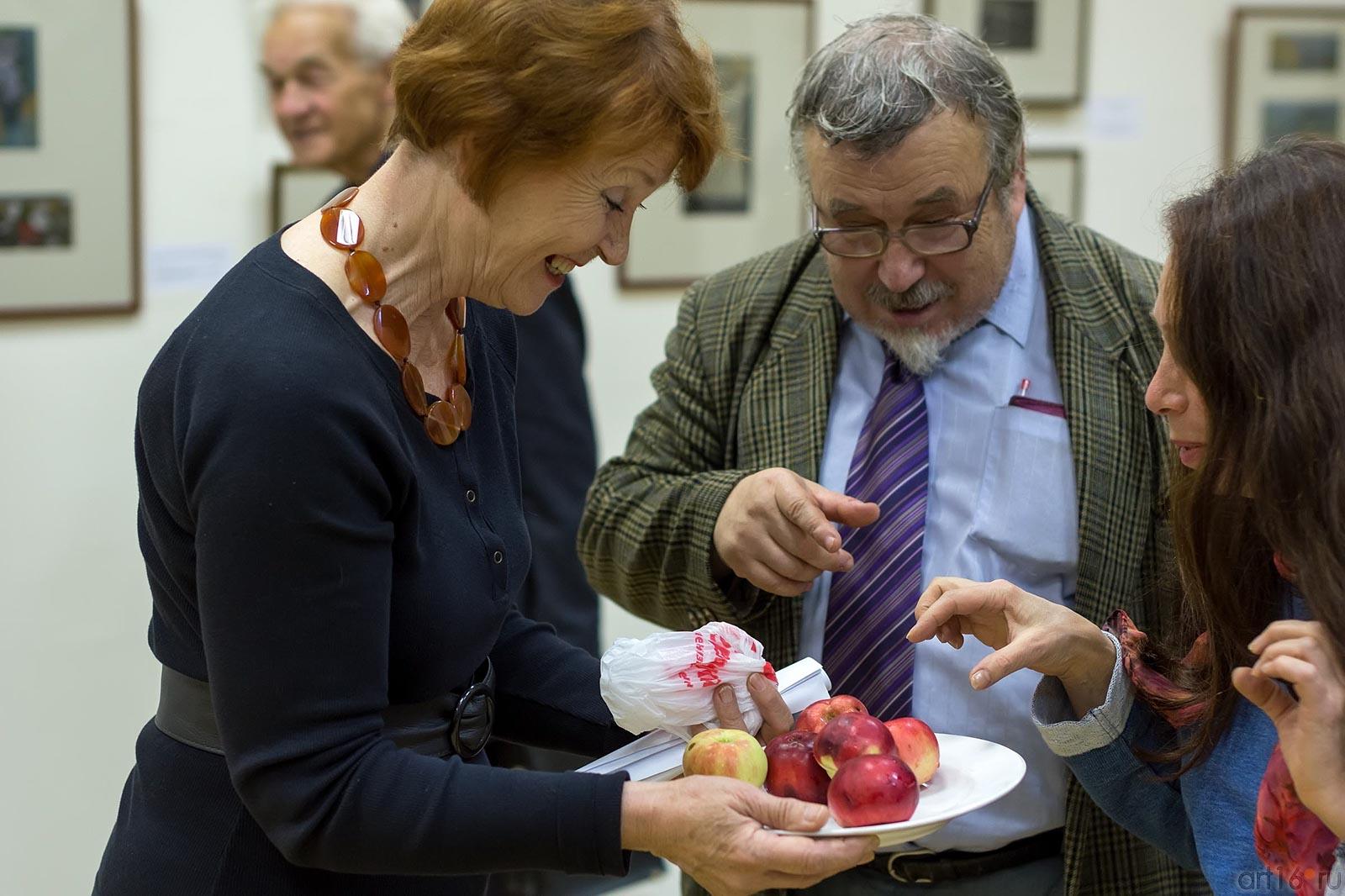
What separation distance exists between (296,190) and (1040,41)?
207 centimetres

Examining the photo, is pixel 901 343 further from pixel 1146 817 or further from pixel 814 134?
pixel 1146 817

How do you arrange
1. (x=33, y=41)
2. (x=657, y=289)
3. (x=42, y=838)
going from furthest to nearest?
1. (x=657, y=289)
2. (x=42, y=838)
3. (x=33, y=41)

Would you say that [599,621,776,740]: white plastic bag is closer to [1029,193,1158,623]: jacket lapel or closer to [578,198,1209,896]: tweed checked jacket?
[578,198,1209,896]: tweed checked jacket

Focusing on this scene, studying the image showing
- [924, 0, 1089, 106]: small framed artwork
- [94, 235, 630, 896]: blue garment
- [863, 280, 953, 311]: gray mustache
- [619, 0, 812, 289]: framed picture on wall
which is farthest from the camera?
[924, 0, 1089, 106]: small framed artwork

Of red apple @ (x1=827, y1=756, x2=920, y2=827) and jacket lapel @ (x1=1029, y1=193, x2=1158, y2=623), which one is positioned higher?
jacket lapel @ (x1=1029, y1=193, x2=1158, y2=623)

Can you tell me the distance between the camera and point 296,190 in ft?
10.7

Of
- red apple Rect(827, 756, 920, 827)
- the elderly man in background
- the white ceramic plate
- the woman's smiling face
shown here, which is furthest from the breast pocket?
the elderly man in background

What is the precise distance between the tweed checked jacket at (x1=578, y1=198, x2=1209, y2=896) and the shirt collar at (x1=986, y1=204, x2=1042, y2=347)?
21 millimetres

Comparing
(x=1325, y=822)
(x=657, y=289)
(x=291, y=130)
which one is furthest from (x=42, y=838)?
(x=1325, y=822)

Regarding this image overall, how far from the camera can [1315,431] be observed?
4.23 feet

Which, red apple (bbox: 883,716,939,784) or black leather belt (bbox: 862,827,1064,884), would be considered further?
black leather belt (bbox: 862,827,1064,884)

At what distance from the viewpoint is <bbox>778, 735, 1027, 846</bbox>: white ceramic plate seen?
130 cm

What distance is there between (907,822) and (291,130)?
227 centimetres

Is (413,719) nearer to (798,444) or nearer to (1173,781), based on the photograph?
(798,444)
